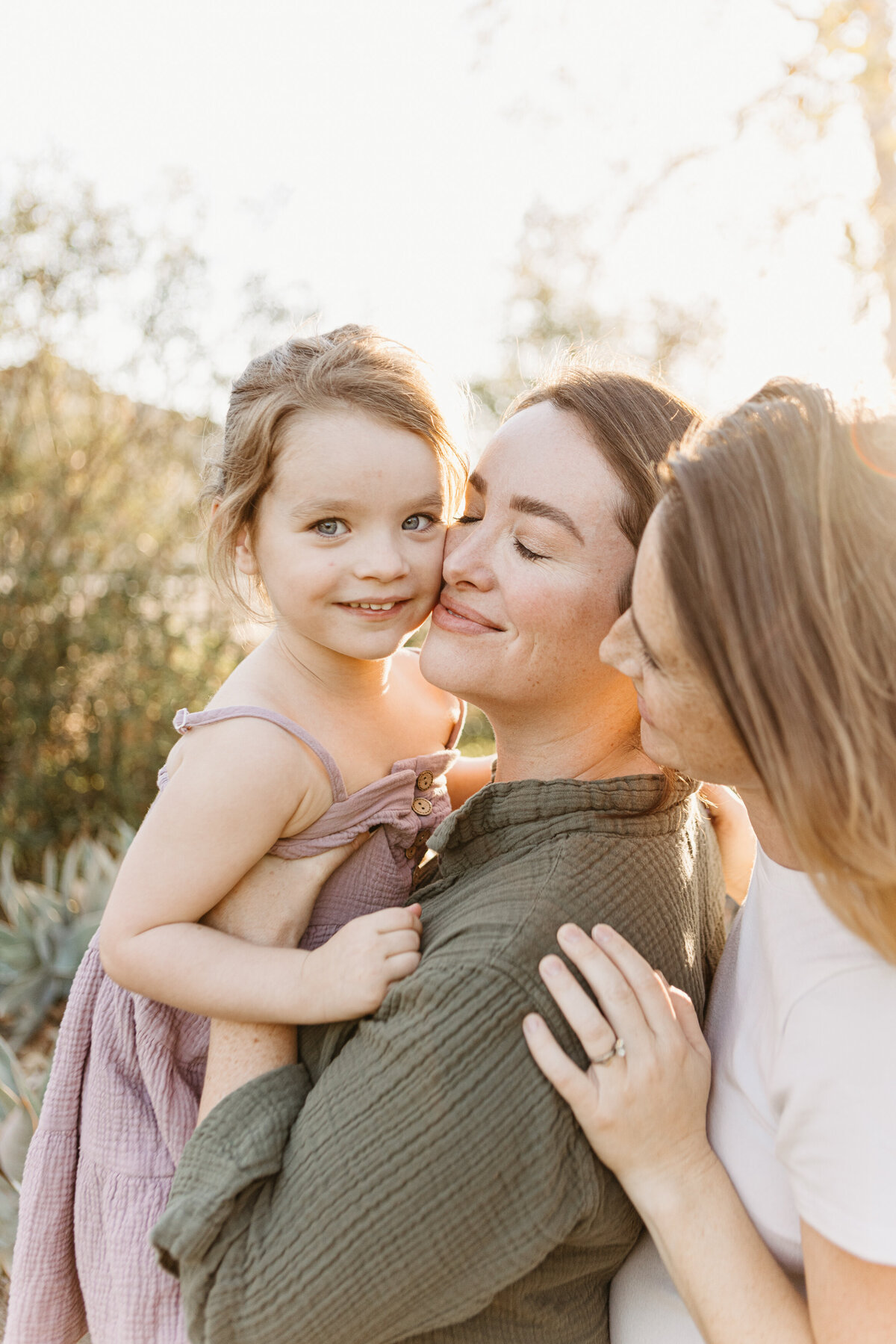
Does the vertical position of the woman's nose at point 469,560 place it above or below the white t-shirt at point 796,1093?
above

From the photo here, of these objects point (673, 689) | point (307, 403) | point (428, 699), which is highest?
point (307, 403)

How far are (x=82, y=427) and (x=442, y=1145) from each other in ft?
22.0

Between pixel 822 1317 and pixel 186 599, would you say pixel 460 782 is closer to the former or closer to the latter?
pixel 822 1317

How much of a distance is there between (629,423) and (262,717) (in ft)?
3.20

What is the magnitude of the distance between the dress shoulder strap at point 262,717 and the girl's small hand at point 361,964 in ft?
1.16

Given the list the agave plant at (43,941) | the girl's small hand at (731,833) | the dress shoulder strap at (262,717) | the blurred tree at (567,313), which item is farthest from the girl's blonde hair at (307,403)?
the blurred tree at (567,313)

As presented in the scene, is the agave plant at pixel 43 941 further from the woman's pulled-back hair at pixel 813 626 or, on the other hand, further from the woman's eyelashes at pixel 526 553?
the woman's pulled-back hair at pixel 813 626

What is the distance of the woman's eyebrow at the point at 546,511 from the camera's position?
2.03 m

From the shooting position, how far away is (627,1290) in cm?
178

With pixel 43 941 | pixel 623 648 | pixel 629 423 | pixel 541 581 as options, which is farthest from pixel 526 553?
pixel 43 941

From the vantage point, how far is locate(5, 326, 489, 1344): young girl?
1882mm

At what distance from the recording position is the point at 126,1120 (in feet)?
6.63

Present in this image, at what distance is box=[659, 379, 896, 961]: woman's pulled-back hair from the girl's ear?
1.15 m

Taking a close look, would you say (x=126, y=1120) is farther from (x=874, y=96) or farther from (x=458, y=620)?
(x=874, y=96)
